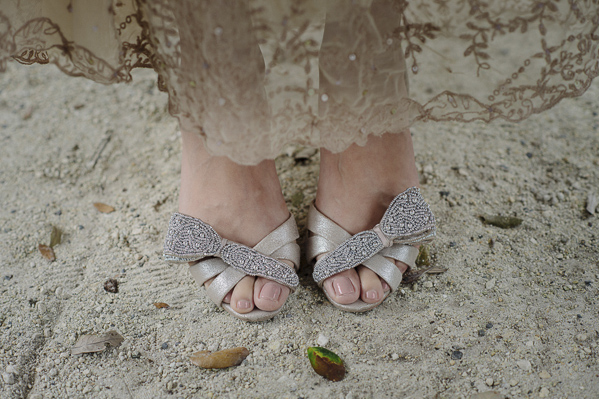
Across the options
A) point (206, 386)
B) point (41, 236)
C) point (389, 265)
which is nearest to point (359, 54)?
point (389, 265)

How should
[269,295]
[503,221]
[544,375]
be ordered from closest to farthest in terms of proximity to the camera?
[544,375], [269,295], [503,221]

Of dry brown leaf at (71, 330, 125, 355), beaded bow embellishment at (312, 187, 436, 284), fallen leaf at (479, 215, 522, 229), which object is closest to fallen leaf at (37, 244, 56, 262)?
dry brown leaf at (71, 330, 125, 355)

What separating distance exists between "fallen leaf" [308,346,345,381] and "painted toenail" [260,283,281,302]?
136mm

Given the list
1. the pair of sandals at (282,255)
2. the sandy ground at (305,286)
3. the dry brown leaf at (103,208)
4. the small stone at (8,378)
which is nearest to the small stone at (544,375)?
the sandy ground at (305,286)

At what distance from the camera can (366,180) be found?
3.50ft

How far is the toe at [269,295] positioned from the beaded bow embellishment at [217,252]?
15 millimetres

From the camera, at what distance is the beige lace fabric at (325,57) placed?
2.39 ft

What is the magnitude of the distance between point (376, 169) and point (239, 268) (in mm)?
380

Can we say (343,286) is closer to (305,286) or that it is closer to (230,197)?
(305,286)

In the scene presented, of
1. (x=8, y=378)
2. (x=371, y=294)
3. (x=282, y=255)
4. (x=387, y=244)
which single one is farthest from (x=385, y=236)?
(x=8, y=378)

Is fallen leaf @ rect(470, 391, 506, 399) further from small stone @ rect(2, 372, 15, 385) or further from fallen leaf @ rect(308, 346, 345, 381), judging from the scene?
small stone @ rect(2, 372, 15, 385)

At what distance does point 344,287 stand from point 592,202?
0.77 m

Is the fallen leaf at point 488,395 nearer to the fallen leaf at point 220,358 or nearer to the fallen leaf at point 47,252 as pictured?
the fallen leaf at point 220,358

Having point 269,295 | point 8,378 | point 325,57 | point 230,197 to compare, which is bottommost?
point 8,378
